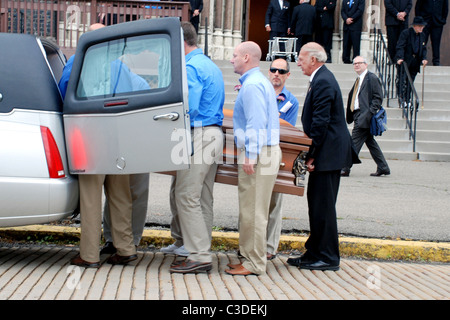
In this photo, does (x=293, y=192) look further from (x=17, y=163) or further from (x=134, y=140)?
(x=17, y=163)

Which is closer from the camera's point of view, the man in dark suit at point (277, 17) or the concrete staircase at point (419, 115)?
the concrete staircase at point (419, 115)

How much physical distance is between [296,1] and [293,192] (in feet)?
47.9

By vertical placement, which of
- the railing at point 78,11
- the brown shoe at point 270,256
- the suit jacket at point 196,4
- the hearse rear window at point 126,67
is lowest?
the brown shoe at point 270,256

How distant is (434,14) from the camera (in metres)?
17.2

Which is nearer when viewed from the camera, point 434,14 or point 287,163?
point 287,163

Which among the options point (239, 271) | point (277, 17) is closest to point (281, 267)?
point (239, 271)

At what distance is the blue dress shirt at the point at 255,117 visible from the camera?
19.0ft

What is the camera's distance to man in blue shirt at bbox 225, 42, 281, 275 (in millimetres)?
5797

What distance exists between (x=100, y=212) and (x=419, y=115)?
1063 centimetres

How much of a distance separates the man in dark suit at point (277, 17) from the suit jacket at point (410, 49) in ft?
12.9

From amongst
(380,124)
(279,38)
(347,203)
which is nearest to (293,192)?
(347,203)

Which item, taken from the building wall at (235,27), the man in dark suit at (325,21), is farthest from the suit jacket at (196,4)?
the man in dark suit at (325,21)

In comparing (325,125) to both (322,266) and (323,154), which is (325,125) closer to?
(323,154)

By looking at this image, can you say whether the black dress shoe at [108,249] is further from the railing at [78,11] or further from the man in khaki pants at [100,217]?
the railing at [78,11]
